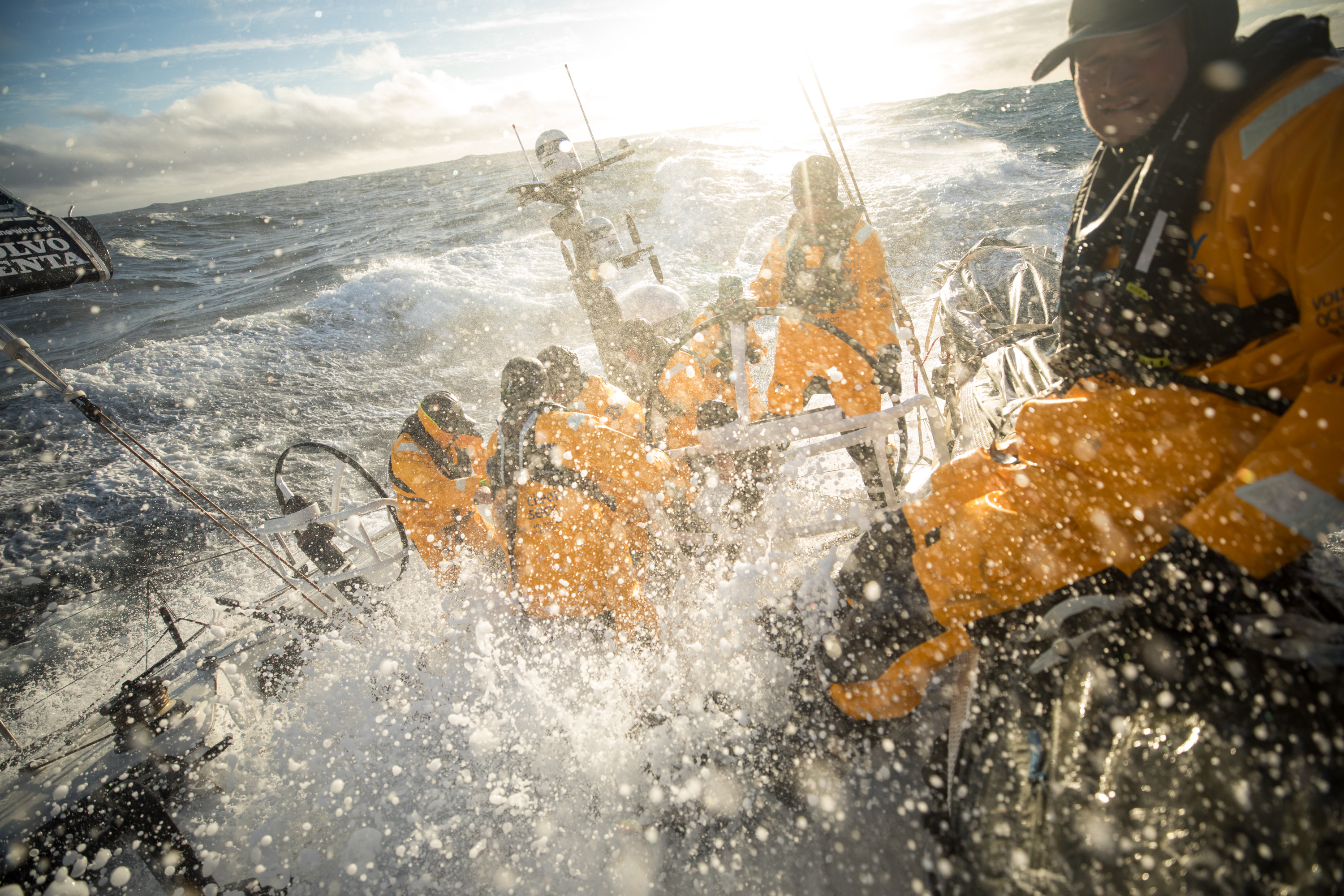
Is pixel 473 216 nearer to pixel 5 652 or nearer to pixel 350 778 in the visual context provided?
pixel 5 652

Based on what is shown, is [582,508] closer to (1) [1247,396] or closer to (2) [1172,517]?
(2) [1172,517]

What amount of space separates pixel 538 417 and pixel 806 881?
2432mm

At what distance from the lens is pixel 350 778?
286cm

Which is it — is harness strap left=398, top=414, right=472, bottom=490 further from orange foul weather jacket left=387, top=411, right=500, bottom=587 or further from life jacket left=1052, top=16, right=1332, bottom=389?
life jacket left=1052, top=16, right=1332, bottom=389

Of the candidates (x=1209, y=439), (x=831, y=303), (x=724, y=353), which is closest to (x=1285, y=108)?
(x=1209, y=439)

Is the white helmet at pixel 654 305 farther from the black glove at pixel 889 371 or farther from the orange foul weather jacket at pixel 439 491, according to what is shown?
the black glove at pixel 889 371

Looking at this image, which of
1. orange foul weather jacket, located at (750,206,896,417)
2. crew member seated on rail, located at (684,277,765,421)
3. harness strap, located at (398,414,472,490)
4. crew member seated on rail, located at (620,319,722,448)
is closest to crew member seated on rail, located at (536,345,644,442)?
crew member seated on rail, located at (620,319,722,448)

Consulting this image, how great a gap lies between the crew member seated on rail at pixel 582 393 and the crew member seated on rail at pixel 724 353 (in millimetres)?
578

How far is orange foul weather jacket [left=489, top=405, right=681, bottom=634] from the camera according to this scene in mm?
2795

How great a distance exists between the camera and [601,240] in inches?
255

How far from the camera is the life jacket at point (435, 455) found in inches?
156

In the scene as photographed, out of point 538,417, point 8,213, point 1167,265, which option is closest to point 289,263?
point 8,213

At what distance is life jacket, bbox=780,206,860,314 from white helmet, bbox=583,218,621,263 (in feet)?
11.3

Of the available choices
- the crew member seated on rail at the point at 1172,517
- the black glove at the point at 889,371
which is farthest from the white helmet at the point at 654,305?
the crew member seated on rail at the point at 1172,517
